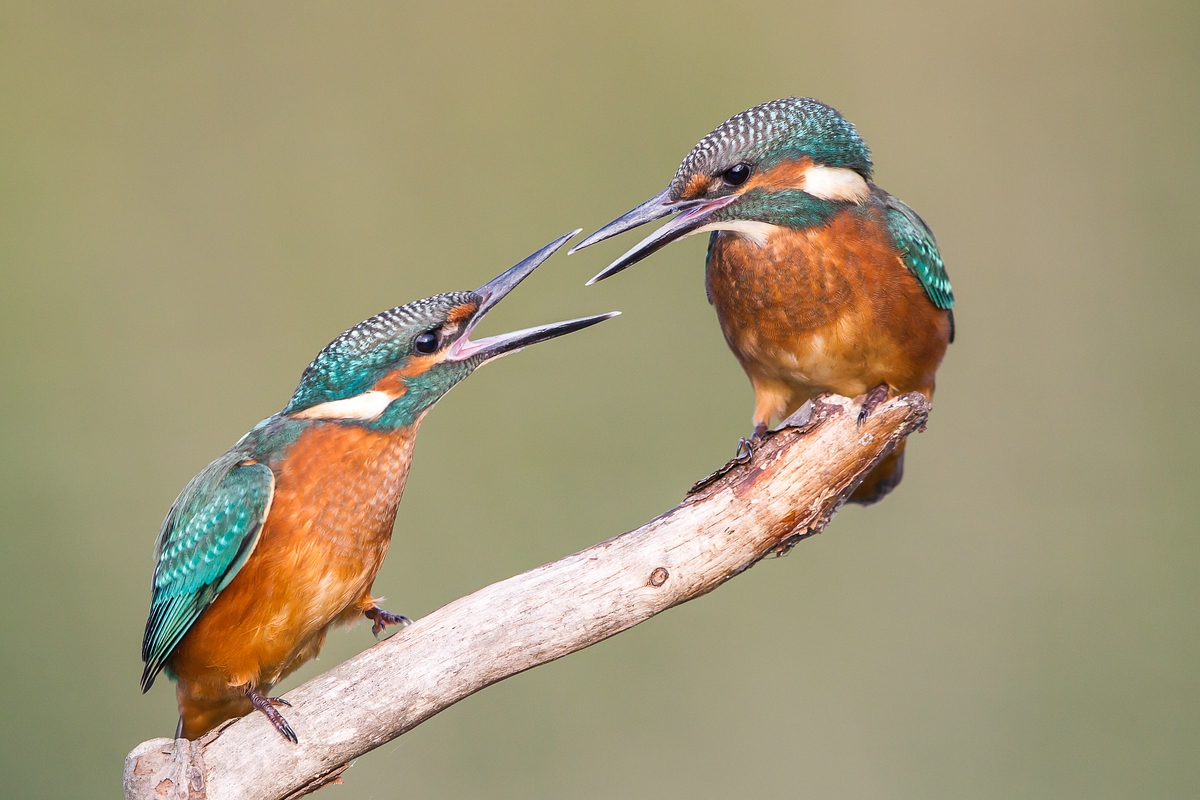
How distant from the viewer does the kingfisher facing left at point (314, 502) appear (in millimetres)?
1720

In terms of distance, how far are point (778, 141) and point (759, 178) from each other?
67 mm

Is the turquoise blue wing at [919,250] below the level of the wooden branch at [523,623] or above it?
above

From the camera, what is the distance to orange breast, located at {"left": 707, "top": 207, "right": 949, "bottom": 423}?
1817 millimetres

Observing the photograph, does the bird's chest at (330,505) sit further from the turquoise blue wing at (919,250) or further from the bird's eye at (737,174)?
the turquoise blue wing at (919,250)

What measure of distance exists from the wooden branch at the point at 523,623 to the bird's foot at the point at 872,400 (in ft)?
0.15

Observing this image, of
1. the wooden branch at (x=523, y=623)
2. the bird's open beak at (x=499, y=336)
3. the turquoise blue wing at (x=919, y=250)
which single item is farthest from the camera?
the turquoise blue wing at (x=919, y=250)

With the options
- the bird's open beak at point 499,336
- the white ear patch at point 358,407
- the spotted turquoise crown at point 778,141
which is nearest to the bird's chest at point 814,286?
the spotted turquoise crown at point 778,141

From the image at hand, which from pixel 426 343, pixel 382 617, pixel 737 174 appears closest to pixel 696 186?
pixel 737 174

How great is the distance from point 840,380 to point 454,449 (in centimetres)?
217

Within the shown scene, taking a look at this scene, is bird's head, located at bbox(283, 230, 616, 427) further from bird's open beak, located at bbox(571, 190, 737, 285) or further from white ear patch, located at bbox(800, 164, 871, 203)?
white ear patch, located at bbox(800, 164, 871, 203)

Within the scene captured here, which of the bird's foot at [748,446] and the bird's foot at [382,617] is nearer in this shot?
the bird's foot at [748,446]

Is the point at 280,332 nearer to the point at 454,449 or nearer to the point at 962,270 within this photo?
the point at 454,449

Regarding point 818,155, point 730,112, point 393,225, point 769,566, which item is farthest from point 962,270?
point 818,155

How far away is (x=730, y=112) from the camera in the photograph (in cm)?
401
